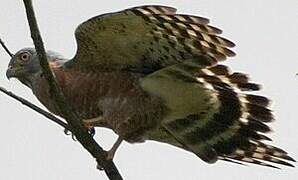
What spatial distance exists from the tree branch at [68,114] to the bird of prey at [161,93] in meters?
1.01

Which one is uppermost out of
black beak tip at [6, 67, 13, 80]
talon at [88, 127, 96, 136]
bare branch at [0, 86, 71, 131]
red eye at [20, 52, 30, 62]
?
bare branch at [0, 86, 71, 131]

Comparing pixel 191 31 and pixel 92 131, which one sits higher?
pixel 191 31

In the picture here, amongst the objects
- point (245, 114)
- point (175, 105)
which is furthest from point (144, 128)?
point (245, 114)

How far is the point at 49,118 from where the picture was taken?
17.6 feet

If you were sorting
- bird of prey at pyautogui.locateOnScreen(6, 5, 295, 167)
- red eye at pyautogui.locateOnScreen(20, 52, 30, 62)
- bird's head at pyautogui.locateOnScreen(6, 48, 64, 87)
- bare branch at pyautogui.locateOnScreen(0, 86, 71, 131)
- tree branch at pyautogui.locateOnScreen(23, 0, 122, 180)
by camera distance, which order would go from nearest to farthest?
tree branch at pyautogui.locateOnScreen(23, 0, 122, 180), bare branch at pyautogui.locateOnScreen(0, 86, 71, 131), bird of prey at pyautogui.locateOnScreen(6, 5, 295, 167), bird's head at pyautogui.locateOnScreen(6, 48, 64, 87), red eye at pyautogui.locateOnScreen(20, 52, 30, 62)

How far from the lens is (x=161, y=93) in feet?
23.0

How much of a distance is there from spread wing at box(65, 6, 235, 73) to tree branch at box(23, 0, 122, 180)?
1.13 meters

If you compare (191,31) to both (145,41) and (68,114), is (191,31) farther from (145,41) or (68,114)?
(68,114)

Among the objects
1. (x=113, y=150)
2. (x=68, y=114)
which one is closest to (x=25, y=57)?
(x=113, y=150)

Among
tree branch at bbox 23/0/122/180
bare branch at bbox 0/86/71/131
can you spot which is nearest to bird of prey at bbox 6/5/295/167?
tree branch at bbox 23/0/122/180

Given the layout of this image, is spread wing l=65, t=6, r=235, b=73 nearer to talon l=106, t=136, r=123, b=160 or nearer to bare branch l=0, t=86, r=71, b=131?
talon l=106, t=136, r=123, b=160

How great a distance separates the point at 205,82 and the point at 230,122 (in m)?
0.41

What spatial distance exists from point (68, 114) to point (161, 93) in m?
1.77

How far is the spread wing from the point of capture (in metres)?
6.26
